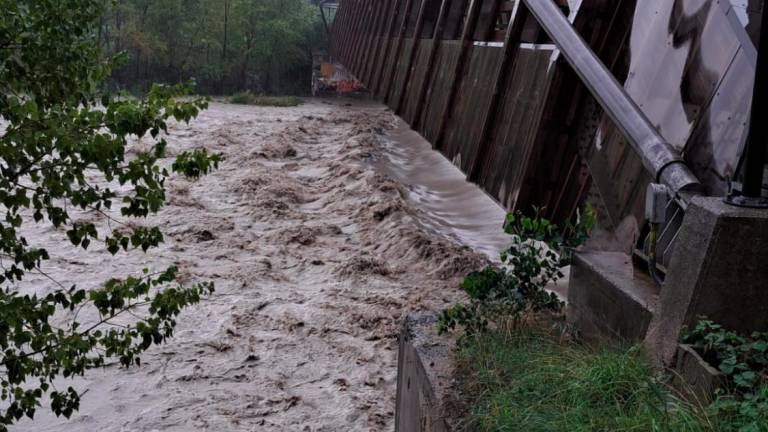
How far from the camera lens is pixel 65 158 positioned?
320cm

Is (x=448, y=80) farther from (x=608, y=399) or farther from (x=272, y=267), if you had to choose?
(x=608, y=399)

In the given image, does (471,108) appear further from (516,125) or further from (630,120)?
(630,120)

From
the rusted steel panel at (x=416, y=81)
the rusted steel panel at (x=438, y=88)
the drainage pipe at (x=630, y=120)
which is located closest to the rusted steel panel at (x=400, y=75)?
the rusted steel panel at (x=416, y=81)

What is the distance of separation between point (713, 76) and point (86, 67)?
313 centimetres

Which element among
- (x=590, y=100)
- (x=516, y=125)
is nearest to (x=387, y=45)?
(x=516, y=125)

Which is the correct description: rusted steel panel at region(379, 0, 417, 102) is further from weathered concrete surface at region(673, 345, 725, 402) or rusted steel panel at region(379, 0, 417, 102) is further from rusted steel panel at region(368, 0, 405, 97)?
weathered concrete surface at region(673, 345, 725, 402)

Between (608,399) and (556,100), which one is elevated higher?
(556,100)

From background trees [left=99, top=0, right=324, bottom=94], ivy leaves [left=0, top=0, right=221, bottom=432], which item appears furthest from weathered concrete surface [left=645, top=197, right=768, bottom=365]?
background trees [left=99, top=0, right=324, bottom=94]

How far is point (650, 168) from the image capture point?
406cm

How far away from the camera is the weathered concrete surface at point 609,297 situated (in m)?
4.11

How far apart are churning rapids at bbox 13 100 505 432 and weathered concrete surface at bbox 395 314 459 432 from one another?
10.3 feet

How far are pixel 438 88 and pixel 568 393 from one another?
6974mm

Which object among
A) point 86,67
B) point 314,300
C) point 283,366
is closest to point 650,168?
point 86,67

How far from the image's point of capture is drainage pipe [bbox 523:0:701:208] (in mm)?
3902
